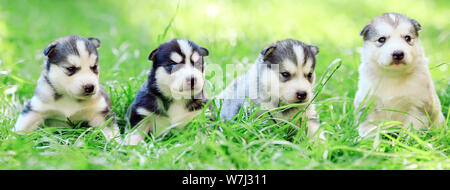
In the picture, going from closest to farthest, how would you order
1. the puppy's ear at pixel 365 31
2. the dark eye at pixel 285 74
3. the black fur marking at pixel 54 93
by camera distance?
the dark eye at pixel 285 74, the black fur marking at pixel 54 93, the puppy's ear at pixel 365 31

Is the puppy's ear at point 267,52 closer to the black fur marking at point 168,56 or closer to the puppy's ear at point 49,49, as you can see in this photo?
the black fur marking at point 168,56

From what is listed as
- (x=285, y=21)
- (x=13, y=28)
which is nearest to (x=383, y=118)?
(x=285, y=21)

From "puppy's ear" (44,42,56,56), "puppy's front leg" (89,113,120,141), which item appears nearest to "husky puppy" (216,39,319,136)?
"puppy's front leg" (89,113,120,141)

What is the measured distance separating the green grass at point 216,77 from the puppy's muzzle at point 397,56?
631mm

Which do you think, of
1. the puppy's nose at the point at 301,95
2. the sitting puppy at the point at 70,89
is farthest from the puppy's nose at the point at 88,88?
the puppy's nose at the point at 301,95

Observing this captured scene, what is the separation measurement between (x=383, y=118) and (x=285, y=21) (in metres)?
7.30

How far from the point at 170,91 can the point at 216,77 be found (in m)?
1.77

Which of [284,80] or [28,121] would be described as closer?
[284,80]

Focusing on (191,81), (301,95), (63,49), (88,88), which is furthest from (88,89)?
(301,95)

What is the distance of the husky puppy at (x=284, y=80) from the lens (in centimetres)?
456

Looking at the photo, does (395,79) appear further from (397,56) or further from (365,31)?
(365,31)

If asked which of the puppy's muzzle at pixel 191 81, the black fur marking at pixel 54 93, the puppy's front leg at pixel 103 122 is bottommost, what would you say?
the puppy's front leg at pixel 103 122

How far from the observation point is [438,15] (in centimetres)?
1340

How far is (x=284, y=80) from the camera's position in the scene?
15.2ft
